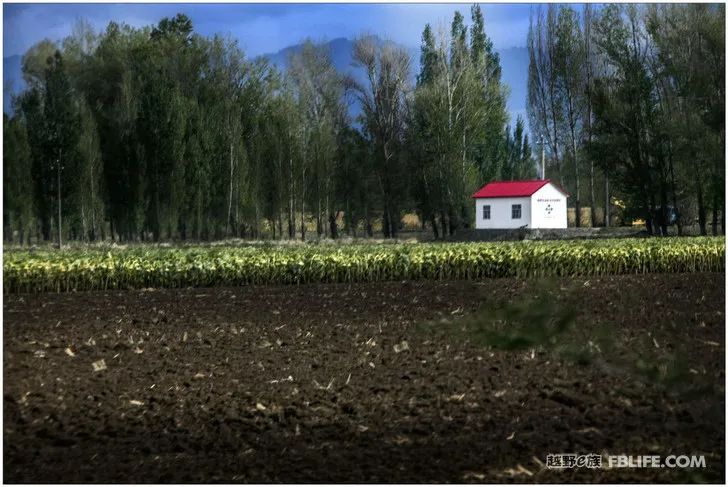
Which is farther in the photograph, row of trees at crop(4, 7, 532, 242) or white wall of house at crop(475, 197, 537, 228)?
white wall of house at crop(475, 197, 537, 228)

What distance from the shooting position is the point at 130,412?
3.50m

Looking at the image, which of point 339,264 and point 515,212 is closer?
point 339,264

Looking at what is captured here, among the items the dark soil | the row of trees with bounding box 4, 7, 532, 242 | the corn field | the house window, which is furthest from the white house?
the dark soil

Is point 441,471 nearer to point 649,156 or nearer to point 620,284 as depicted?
point 620,284

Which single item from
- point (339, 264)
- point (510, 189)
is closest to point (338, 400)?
point (339, 264)

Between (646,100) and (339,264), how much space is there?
9.58m

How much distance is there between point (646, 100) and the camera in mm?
15711

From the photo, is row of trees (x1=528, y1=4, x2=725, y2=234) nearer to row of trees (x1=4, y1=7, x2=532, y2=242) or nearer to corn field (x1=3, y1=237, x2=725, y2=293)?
row of trees (x1=4, y1=7, x2=532, y2=242)

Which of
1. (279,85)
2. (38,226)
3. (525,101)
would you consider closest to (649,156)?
(525,101)

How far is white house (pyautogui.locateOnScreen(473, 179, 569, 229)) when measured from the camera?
1616 cm

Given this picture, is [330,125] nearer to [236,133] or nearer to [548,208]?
[236,133]

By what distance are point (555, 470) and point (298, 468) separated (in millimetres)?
776

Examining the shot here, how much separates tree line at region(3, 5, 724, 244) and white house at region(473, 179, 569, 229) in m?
0.63

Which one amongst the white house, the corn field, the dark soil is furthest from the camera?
the white house
